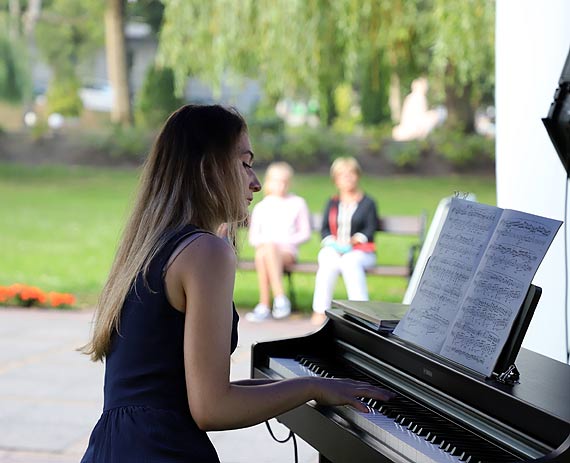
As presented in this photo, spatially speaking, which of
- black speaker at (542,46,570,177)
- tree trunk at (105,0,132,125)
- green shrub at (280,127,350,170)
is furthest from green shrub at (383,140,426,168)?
black speaker at (542,46,570,177)

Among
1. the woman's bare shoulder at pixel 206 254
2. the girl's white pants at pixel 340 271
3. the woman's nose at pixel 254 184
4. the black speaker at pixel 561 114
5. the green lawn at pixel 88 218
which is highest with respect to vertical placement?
the black speaker at pixel 561 114

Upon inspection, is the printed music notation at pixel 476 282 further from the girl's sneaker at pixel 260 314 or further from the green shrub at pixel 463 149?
the green shrub at pixel 463 149

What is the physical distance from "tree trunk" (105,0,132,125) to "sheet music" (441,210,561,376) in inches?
920

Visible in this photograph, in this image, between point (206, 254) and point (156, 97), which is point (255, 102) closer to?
point (156, 97)

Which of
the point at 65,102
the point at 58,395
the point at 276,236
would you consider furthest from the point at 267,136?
the point at 58,395

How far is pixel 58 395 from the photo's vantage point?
654 cm

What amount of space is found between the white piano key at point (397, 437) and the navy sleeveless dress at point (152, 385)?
41cm

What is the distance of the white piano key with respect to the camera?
258cm

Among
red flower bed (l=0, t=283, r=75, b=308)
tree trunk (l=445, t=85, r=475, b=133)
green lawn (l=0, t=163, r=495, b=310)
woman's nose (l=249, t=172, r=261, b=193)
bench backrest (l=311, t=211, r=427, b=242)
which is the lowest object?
green lawn (l=0, t=163, r=495, b=310)

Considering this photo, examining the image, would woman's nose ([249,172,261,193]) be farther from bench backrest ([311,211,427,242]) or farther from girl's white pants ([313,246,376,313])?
bench backrest ([311,211,427,242])

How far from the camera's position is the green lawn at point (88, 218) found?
12906mm

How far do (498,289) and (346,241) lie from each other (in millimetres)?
6496

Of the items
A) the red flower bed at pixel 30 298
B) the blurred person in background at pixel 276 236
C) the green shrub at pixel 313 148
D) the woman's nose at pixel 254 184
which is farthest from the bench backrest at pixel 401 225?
the green shrub at pixel 313 148

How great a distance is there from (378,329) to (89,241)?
49.6 ft
